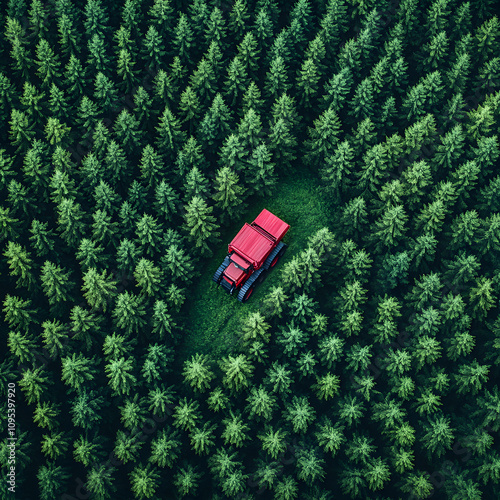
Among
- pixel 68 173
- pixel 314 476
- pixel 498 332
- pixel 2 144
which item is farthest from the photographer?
pixel 2 144

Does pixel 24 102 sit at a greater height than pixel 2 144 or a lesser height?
greater

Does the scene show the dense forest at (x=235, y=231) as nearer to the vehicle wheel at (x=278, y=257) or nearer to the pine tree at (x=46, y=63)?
the pine tree at (x=46, y=63)

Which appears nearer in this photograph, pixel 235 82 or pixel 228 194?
pixel 228 194

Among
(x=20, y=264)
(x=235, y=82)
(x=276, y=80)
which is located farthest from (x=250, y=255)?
(x=20, y=264)

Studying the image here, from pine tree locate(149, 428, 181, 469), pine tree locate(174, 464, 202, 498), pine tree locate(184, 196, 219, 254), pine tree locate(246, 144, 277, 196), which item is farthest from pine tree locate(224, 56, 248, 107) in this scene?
pine tree locate(174, 464, 202, 498)

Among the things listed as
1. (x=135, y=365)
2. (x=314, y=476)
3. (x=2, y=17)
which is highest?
(x=2, y=17)

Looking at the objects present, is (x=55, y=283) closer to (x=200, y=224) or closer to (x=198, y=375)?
(x=200, y=224)

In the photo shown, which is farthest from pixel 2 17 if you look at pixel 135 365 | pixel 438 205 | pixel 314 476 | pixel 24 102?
pixel 314 476

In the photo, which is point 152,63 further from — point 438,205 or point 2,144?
point 438,205
